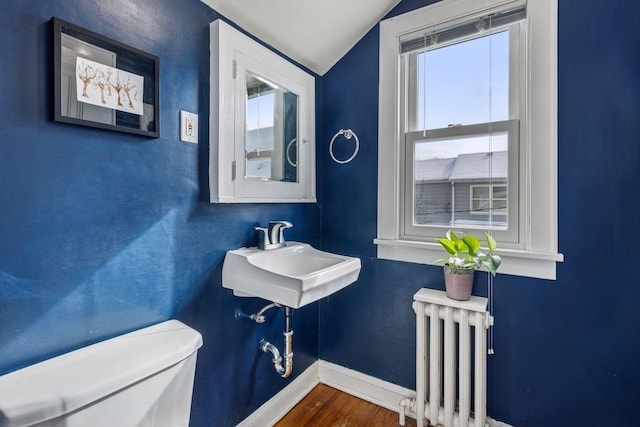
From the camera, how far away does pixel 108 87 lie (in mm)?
891

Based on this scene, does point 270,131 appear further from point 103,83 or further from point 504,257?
point 504,257

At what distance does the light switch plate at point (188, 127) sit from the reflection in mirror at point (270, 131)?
8.8 inches

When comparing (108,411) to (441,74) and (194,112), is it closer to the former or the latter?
(194,112)

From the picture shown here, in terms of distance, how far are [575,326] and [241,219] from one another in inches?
54.9

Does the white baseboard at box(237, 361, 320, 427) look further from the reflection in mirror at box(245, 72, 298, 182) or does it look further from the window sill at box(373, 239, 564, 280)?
the reflection in mirror at box(245, 72, 298, 182)

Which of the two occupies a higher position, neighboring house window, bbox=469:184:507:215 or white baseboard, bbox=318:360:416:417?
neighboring house window, bbox=469:184:507:215

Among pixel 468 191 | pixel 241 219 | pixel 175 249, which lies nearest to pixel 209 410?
pixel 175 249

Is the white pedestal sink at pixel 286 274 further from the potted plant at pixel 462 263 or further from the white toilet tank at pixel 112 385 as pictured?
the potted plant at pixel 462 263

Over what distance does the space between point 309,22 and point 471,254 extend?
4.14 ft

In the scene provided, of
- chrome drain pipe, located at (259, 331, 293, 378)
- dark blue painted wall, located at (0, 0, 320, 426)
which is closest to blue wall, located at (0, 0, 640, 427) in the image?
dark blue painted wall, located at (0, 0, 320, 426)

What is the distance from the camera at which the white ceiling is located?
4.17 ft

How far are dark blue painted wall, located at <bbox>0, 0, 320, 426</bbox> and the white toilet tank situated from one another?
80 mm

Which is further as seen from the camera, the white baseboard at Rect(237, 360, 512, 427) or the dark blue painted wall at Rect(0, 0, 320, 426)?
the white baseboard at Rect(237, 360, 512, 427)

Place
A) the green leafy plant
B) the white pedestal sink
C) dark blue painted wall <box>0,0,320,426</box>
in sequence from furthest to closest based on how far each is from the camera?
the green leafy plant → the white pedestal sink → dark blue painted wall <box>0,0,320,426</box>
